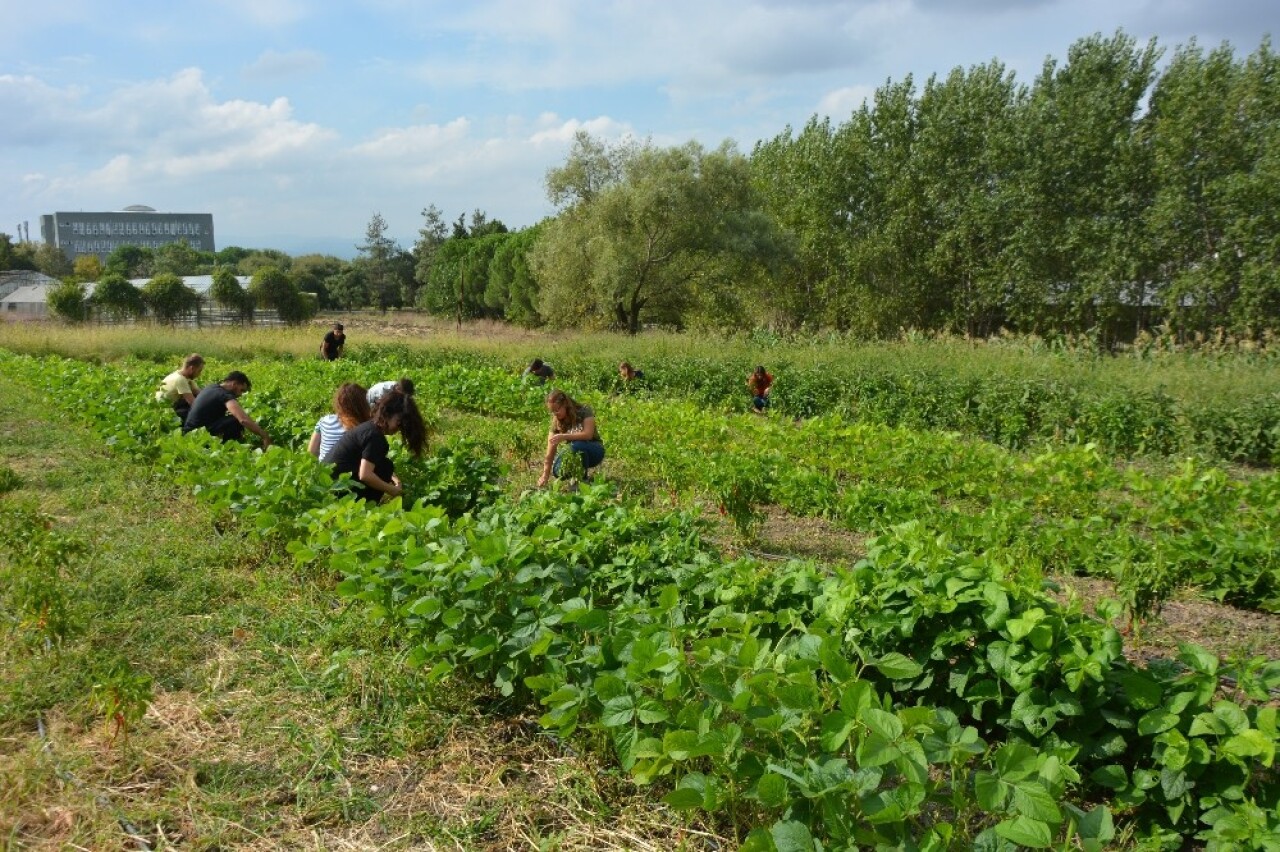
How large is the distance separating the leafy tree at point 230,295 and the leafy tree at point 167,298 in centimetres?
114

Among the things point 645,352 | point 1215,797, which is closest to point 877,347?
point 645,352

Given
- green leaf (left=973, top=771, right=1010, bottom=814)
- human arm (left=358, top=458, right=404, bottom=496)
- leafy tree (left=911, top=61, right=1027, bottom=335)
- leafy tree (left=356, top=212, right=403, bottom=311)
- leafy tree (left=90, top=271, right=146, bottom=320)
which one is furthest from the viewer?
leafy tree (left=356, top=212, right=403, bottom=311)

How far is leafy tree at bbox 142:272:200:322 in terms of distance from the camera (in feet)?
109

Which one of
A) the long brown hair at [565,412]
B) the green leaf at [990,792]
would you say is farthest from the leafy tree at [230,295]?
the green leaf at [990,792]

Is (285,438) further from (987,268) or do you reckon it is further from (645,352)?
(987,268)

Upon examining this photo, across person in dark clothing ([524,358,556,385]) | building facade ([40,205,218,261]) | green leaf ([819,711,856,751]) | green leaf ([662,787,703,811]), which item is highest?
building facade ([40,205,218,261])

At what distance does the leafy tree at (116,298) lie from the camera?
31500mm

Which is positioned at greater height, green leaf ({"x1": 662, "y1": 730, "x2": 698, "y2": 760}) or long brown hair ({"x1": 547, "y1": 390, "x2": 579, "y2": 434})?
long brown hair ({"x1": 547, "y1": 390, "x2": 579, "y2": 434})

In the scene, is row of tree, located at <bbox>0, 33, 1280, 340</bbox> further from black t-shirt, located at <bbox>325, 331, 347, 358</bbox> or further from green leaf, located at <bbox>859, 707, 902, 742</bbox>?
green leaf, located at <bbox>859, 707, 902, 742</bbox>

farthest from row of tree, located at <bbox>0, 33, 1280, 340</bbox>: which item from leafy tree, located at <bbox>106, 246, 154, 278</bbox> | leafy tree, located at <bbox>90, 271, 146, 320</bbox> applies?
leafy tree, located at <bbox>106, 246, 154, 278</bbox>

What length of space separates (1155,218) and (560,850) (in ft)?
79.1

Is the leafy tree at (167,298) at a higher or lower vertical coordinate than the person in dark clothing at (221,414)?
higher

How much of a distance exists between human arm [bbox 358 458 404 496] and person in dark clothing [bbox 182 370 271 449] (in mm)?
2839

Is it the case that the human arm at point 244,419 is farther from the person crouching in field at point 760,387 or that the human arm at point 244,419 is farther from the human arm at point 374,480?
the person crouching in field at point 760,387
